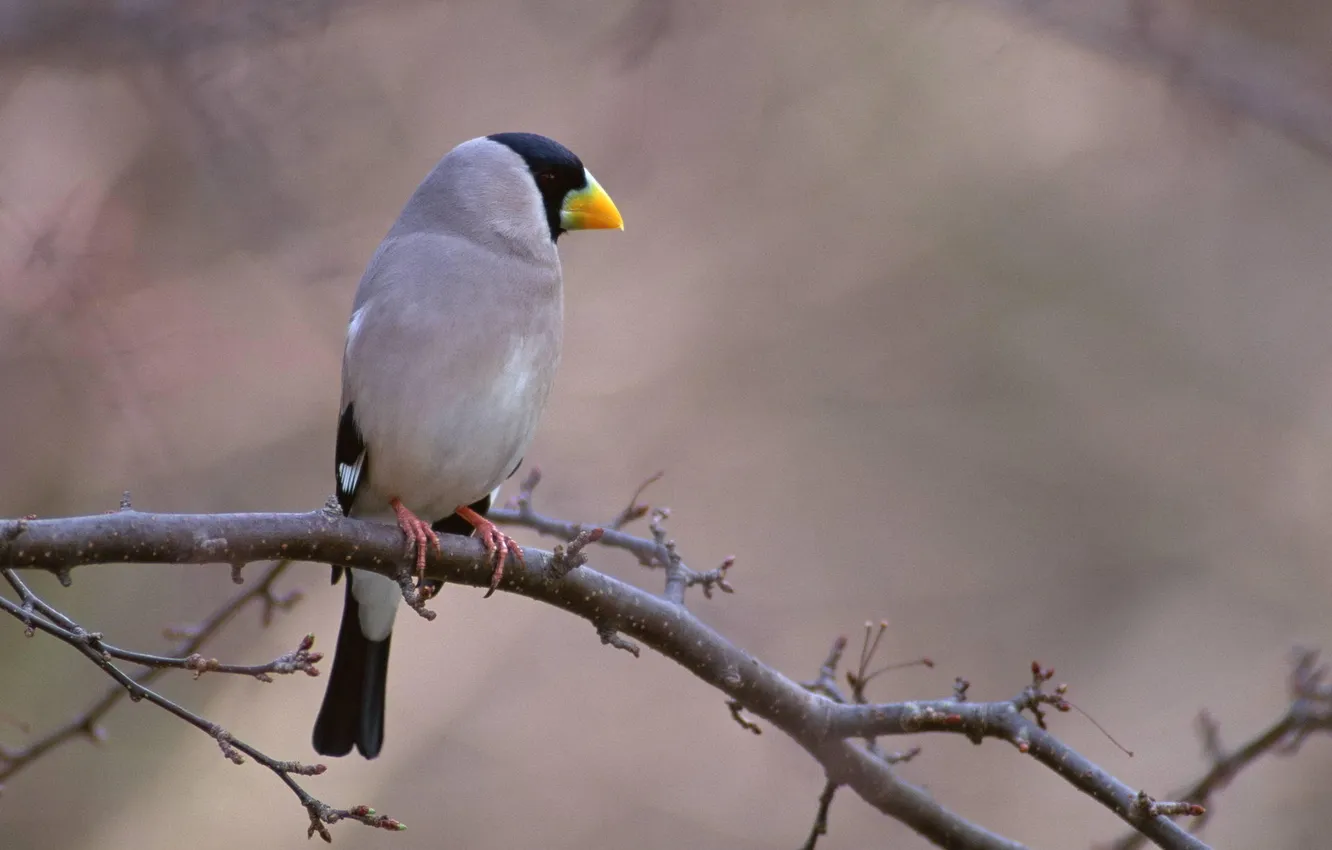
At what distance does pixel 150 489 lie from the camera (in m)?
5.63

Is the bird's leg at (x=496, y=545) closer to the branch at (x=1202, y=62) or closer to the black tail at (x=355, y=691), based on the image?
the black tail at (x=355, y=691)

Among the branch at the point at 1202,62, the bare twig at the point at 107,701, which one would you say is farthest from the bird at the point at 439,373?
the branch at the point at 1202,62

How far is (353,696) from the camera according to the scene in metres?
4.15

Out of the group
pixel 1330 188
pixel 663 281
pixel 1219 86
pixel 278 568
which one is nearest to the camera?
pixel 278 568

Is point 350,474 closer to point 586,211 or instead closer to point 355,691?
point 355,691

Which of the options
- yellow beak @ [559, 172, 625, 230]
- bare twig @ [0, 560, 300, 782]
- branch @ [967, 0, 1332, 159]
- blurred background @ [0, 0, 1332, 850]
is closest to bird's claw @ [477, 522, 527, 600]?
bare twig @ [0, 560, 300, 782]

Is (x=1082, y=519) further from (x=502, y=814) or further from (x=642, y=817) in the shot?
(x=502, y=814)

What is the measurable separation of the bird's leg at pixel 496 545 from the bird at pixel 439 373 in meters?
0.01

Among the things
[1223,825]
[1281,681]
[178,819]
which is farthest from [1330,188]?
[178,819]

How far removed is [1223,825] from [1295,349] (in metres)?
2.79

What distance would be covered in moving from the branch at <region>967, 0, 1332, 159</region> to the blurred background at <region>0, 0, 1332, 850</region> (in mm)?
926

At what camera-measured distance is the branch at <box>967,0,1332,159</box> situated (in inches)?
159

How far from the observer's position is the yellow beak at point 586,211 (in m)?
4.41

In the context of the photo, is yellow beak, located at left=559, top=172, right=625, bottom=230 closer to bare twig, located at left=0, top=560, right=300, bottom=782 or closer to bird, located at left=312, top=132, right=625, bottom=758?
bird, located at left=312, top=132, right=625, bottom=758
